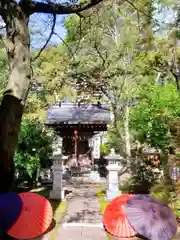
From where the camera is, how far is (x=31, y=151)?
1130 cm

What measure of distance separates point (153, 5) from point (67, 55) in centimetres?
570

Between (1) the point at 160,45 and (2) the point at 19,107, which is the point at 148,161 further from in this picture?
(1) the point at 160,45

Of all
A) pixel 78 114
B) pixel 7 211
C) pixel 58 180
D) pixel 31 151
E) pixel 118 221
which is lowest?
pixel 118 221

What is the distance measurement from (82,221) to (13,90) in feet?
11.9

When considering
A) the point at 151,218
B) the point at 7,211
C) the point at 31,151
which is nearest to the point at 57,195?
the point at 31,151

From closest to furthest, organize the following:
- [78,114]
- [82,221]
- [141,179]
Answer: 1. [82,221]
2. [141,179]
3. [78,114]

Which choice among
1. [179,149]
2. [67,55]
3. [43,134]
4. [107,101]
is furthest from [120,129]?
[179,149]

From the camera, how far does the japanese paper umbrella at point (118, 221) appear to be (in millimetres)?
5781

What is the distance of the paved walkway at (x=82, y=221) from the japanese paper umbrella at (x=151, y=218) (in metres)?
0.77

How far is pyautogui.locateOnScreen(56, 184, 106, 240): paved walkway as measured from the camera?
610 cm

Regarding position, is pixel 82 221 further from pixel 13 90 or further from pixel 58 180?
pixel 13 90

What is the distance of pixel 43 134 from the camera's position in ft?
40.1

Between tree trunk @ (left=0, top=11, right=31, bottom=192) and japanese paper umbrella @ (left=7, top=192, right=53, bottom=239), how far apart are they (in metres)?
0.66

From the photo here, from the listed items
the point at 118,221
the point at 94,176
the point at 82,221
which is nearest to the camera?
the point at 118,221
